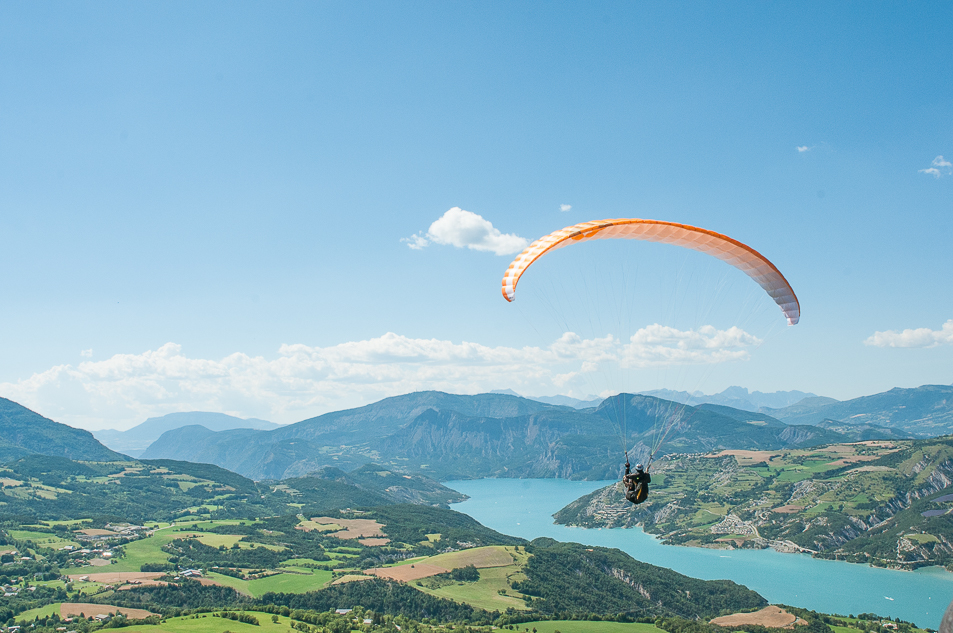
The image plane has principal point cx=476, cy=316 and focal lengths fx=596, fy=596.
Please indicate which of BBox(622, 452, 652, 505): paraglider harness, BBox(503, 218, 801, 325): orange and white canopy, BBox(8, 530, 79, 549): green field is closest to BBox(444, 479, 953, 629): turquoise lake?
BBox(503, 218, 801, 325): orange and white canopy

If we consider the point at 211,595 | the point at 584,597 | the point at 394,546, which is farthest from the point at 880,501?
the point at 211,595

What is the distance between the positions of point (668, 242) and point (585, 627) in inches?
2475

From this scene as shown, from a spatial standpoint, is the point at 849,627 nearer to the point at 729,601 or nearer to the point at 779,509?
the point at 729,601

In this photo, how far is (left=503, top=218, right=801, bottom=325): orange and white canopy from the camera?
882 inches

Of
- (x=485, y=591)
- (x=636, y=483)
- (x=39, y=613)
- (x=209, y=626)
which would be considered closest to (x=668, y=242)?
(x=636, y=483)

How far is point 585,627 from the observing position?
72125 millimetres

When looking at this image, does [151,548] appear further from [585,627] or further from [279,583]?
[585,627]

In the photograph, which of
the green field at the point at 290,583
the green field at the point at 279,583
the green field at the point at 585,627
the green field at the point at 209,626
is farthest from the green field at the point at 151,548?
the green field at the point at 585,627

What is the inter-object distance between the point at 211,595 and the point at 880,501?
150 meters

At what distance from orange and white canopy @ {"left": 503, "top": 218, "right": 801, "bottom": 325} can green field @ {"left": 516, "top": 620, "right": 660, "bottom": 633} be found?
2275 inches

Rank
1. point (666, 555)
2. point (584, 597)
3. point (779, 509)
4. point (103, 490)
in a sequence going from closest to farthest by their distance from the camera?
1. point (584, 597)
2. point (666, 555)
3. point (779, 509)
4. point (103, 490)

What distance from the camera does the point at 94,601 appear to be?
75625 millimetres

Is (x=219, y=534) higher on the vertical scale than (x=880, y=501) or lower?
lower

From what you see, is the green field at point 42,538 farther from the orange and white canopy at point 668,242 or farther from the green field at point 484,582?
the orange and white canopy at point 668,242
